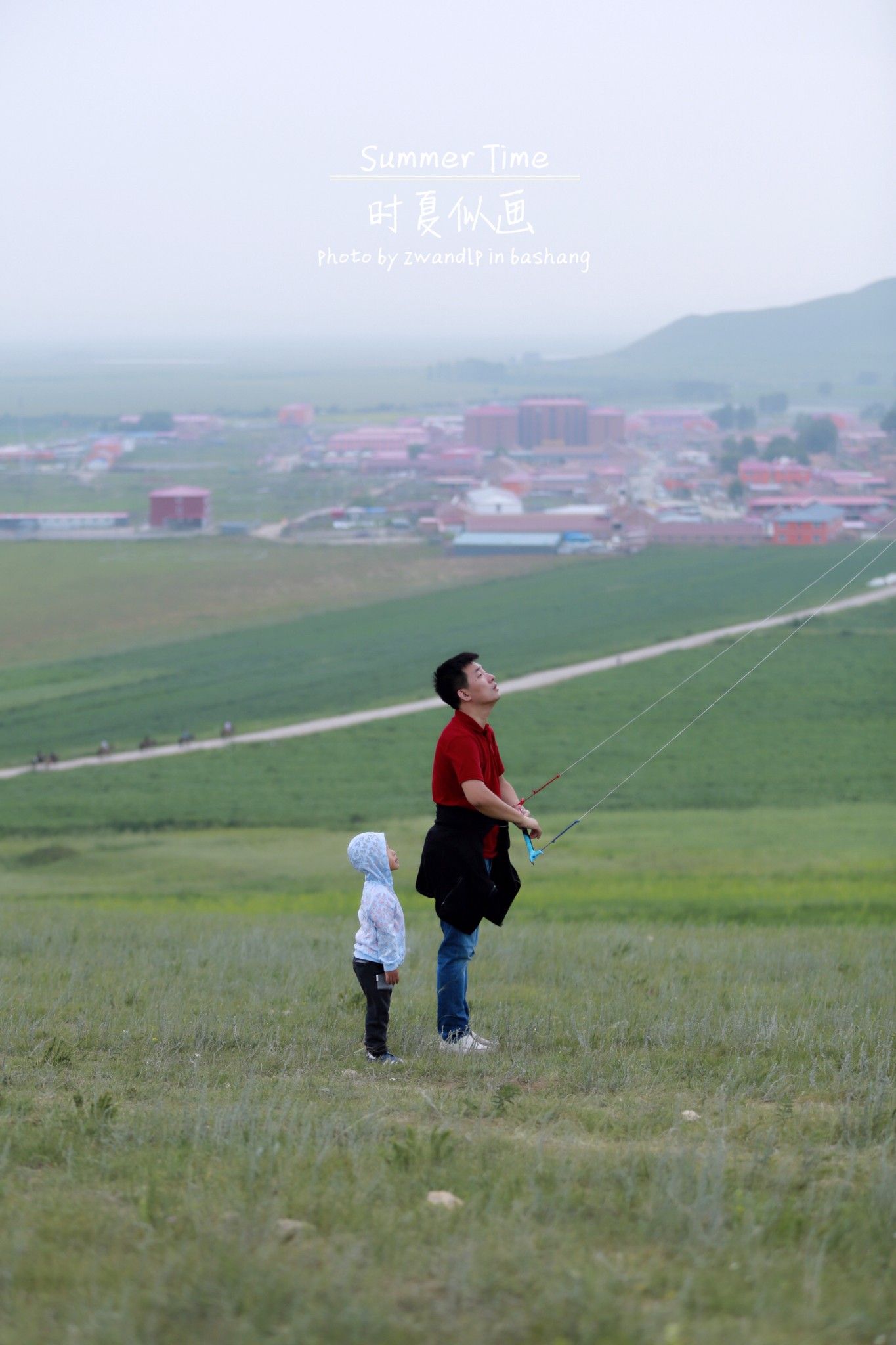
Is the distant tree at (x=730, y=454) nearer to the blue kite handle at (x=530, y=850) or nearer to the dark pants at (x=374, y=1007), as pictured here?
the blue kite handle at (x=530, y=850)

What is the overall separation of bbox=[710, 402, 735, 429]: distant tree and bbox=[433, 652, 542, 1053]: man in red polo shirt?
3792 inches

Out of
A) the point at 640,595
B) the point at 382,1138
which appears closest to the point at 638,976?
the point at 382,1138

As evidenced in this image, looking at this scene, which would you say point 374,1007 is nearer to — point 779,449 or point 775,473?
point 775,473

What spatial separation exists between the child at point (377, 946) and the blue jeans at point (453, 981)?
0.79ft

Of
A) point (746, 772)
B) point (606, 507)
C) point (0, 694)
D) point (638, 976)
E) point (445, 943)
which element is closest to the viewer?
point (445, 943)

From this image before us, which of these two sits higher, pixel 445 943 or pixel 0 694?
Answer: pixel 445 943

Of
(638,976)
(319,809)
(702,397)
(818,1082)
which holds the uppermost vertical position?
(702,397)

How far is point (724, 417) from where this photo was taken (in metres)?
102

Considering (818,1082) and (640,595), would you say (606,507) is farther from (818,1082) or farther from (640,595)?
(818,1082)

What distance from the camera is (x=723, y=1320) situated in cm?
320

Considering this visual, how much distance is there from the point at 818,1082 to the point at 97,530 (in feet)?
223

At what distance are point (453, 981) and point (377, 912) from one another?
55 centimetres

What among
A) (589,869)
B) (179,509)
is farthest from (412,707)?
(179,509)

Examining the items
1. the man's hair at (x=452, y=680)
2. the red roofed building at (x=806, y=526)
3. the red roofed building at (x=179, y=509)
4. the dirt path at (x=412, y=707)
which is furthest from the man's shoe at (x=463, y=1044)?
the red roofed building at (x=806, y=526)
